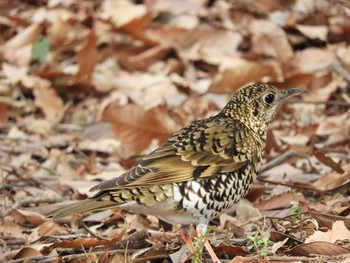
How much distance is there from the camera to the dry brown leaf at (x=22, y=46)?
9.50 metres

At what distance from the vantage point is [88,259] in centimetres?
486

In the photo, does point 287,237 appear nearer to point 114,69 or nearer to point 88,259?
point 88,259

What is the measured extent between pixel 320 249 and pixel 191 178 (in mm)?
891

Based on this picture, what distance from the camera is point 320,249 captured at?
15.9 ft

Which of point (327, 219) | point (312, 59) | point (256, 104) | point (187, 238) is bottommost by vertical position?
point (312, 59)

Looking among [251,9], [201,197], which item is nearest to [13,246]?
[201,197]

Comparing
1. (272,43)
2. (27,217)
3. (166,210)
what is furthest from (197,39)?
(166,210)

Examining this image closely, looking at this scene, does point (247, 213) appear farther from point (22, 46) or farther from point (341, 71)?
point (22, 46)

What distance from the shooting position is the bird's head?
5672 millimetres

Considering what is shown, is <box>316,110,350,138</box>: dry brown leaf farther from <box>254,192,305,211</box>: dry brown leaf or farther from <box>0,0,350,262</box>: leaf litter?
<box>254,192,305,211</box>: dry brown leaf

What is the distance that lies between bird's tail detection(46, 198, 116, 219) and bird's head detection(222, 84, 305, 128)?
1.29 m

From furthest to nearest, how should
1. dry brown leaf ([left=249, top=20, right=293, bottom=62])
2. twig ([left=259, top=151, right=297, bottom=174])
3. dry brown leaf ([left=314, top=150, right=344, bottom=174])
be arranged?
dry brown leaf ([left=249, top=20, right=293, bottom=62]) < twig ([left=259, top=151, right=297, bottom=174]) < dry brown leaf ([left=314, top=150, right=344, bottom=174])

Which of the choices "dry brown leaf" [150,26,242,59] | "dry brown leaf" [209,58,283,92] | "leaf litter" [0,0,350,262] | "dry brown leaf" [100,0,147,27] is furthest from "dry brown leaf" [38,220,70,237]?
"dry brown leaf" [100,0,147,27]

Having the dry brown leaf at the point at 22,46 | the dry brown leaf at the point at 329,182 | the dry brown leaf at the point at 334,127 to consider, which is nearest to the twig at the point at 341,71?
the dry brown leaf at the point at 334,127
